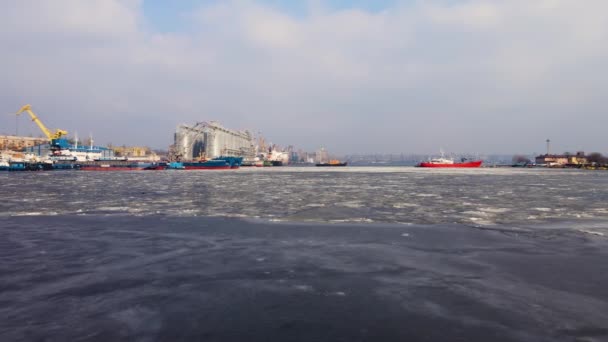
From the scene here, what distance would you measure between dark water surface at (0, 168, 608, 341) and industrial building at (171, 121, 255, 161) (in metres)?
120

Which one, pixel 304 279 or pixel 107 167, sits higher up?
pixel 107 167

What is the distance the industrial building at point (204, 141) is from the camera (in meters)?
136

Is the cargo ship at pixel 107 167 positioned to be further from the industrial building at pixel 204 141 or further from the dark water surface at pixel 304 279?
the dark water surface at pixel 304 279

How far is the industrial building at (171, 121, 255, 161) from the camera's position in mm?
136375

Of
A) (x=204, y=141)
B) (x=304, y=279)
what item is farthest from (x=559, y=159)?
(x=304, y=279)

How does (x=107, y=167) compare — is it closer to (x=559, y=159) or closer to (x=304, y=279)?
(x=304, y=279)

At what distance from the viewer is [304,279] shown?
7285 mm

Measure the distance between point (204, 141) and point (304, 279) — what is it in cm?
14734

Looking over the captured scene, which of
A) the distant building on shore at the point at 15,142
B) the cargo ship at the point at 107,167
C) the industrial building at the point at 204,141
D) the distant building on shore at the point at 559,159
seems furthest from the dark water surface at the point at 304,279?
the distant building on shore at the point at 559,159

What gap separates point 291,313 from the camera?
5703 mm

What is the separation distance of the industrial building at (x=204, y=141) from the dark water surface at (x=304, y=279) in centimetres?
11974

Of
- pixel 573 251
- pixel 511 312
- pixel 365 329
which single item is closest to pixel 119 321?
pixel 365 329

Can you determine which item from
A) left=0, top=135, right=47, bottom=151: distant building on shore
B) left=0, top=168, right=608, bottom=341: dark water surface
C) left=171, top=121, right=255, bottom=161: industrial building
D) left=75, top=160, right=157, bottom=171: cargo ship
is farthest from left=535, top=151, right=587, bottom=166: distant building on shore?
left=0, top=135, right=47, bottom=151: distant building on shore

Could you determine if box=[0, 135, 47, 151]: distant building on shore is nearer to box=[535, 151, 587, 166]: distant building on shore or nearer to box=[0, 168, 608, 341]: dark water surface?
box=[0, 168, 608, 341]: dark water surface
